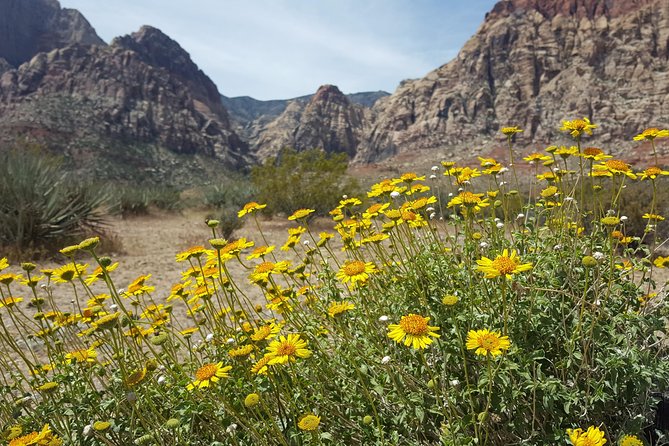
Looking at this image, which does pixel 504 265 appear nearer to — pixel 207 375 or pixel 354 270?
pixel 354 270

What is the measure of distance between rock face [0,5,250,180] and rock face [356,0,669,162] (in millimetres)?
39488

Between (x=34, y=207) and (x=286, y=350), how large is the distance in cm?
885

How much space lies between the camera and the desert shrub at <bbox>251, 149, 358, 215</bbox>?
1486 centimetres

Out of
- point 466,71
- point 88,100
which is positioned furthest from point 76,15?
point 466,71

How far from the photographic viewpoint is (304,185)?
15453 mm

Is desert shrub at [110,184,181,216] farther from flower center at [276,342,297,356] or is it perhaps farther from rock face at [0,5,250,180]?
rock face at [0,5,250,180]

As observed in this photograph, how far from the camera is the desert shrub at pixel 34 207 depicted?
7.93m

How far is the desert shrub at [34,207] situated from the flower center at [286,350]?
816 cm

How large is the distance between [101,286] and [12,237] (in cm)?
286

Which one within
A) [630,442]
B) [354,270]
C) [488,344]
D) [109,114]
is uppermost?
[109,114]

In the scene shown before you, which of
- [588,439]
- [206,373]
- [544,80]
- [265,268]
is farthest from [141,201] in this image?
[544,80]

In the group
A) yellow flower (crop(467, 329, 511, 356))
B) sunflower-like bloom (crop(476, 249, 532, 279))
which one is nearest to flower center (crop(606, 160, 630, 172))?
sunflower-like bloom (crop(476, 249, 532, 279))

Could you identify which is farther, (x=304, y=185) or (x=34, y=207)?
(x=304, y=185)

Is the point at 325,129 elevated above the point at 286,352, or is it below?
above
